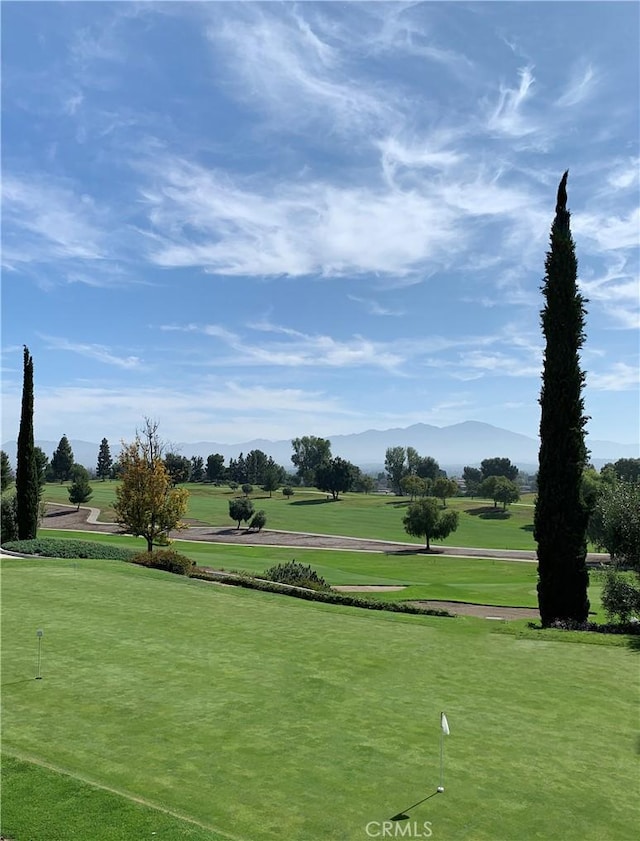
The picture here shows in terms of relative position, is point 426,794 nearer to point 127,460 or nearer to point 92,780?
point 92,780

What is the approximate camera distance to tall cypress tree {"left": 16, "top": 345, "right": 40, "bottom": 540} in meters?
40.5

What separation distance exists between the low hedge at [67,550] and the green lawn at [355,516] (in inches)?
1905

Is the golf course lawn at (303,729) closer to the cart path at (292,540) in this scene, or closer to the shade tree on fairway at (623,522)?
the shade tree on fairway at (623,522)

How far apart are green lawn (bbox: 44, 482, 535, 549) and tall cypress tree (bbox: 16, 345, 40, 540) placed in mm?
42257

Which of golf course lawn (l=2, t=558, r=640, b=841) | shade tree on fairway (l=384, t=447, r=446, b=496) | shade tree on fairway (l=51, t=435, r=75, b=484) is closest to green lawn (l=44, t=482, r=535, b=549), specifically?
shade tree on fairway (l=51, t=435, r=75, b=484)

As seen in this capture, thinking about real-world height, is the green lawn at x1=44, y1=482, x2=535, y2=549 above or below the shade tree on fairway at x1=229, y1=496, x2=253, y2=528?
below

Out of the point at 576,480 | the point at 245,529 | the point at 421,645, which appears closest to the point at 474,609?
the point at 576,480

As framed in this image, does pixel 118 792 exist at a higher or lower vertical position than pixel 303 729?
higher

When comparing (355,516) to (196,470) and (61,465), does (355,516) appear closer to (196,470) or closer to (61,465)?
(61,465)

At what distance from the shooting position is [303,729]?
418 inches

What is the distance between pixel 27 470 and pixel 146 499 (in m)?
9.20

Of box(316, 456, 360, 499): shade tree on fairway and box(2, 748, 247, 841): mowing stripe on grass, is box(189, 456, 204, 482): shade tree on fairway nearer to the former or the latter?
box(316, 456, 360, 499): shade tree on fairway

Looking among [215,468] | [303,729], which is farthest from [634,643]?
[215,468]

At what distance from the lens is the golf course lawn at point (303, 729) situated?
778 centimetres
